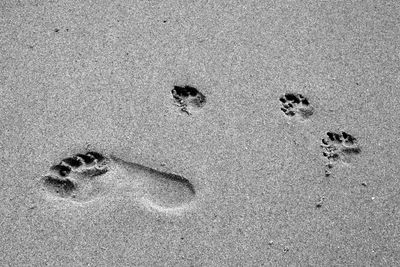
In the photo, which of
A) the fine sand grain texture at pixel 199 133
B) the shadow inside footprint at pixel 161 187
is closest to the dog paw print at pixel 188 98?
the fine sand grain texture at pixel 199 133

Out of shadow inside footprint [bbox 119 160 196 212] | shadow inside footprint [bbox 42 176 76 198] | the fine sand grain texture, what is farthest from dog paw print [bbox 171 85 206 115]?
shadow inside footprint [bbox 42 176 76 198]

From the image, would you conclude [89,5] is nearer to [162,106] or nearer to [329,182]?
[162,106]

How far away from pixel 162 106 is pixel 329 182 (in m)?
0.83

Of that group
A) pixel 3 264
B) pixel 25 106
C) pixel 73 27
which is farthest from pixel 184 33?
pixel 3 264

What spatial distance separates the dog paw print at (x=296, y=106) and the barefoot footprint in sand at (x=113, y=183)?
59 centimetres

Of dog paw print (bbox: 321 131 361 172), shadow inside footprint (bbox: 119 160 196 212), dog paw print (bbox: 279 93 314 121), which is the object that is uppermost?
dog paw print (bbox: 279 93 314 121)

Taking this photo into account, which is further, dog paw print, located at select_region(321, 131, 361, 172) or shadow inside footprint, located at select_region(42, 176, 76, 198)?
dog paw print, located at select_region(321, 131, 361, 172)

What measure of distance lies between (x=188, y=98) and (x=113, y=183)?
521mm

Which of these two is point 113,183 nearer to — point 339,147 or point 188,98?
point 188,98

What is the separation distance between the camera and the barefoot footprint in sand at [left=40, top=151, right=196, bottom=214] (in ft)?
6.06

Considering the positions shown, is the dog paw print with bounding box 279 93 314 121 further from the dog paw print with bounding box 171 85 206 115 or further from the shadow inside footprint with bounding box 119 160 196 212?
the shadow inside footprint with bounding box 119 160 196 212

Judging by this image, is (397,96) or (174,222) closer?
(174,222)

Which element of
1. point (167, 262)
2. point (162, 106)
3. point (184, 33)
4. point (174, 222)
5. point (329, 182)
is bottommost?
point (167, 262)

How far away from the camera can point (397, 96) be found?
2127mm
